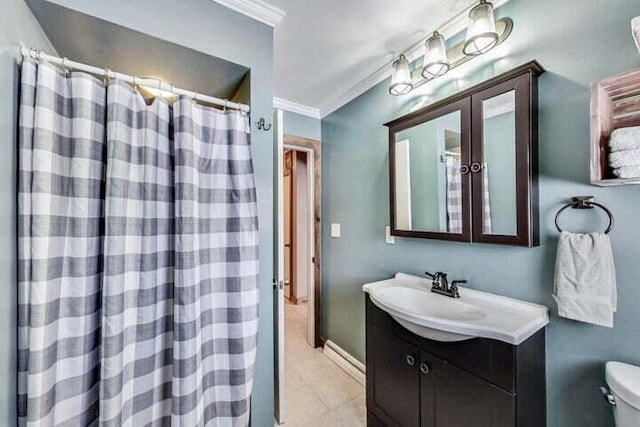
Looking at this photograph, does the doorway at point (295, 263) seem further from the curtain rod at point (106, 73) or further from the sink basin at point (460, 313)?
the sink basin at point (460, 313)

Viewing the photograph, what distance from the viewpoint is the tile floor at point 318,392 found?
160cm

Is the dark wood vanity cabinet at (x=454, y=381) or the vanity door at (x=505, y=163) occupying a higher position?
the vanity door at (x=505, y=163)

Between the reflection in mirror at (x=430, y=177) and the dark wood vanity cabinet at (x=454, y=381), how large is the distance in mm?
588

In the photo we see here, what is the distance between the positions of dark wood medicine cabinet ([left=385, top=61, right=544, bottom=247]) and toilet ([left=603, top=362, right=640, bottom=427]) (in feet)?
1.51

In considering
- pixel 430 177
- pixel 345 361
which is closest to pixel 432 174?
pixel 430 177

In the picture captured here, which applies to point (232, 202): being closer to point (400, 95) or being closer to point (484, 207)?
point (484, 207)

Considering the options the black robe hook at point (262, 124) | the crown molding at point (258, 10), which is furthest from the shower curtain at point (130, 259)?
the crown molding at point (258, 10)

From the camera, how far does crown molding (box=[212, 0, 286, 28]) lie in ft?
3.93

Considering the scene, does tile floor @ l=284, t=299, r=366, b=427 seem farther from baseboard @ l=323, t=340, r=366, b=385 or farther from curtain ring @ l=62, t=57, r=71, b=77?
curtain ring @ l=62, t=57, r=71, b=77

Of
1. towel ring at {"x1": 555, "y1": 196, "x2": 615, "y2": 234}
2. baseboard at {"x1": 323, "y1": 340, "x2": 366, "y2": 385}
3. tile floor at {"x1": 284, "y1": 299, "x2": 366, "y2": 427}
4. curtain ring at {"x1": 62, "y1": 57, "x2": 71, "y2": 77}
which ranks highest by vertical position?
curtain ring at {"x1": 62, "y1": 57, "x2": 71, "y2": 77}

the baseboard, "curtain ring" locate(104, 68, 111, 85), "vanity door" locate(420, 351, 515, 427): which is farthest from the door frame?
"curtain ring" locate(104, 68, 111, 85)

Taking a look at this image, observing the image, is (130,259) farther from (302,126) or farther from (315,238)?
(302,126)

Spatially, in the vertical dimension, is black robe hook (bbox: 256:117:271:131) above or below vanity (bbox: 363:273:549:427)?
above

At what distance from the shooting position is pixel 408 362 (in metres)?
1.23
